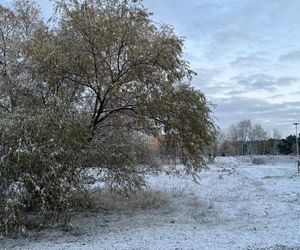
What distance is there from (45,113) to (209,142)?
5.78 metres

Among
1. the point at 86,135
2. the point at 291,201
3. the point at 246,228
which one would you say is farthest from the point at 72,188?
the point at 291,201

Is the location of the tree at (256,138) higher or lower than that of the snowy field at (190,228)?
higher

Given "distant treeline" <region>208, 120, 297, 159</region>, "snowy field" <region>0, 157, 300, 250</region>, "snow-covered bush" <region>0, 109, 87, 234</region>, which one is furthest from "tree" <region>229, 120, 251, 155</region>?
"snow-covered bush" <region>0, 109, 87, 234</region>

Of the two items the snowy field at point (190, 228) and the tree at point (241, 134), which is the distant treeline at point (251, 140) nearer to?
the tree at point (241, 134)

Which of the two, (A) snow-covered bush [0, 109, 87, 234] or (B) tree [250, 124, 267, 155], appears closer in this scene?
(A) snow-covered bush [0, 109, 87, 234]

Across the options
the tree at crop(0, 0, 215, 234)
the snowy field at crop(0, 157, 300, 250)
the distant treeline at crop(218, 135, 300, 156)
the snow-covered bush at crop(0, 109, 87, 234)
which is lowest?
the snowy field at crop(0, 157, 300, 250)

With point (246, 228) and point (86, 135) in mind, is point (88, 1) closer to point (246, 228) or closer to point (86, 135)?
point (86, 135)

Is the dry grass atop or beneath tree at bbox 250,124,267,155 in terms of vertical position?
beneath

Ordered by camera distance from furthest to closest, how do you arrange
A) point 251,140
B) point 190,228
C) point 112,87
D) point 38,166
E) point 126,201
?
point 251,140 → point 126,201 → point 112,87 → point 190,228 → point 38,166

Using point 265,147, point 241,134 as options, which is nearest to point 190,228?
point 241,134

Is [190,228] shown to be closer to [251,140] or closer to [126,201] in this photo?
[126,201]

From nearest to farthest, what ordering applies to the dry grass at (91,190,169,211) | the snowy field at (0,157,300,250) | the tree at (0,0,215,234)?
the snowy field at (0,157,300,250), the tree at (0,0,215,234), the dry grass at (91,190,169,211)

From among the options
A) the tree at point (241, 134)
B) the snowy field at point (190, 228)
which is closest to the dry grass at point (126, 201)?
the snowy field at point (190, 228)

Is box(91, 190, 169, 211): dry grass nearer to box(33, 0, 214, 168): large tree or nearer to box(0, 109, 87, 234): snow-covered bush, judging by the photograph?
box(33, 0, 214, 168): large tree
